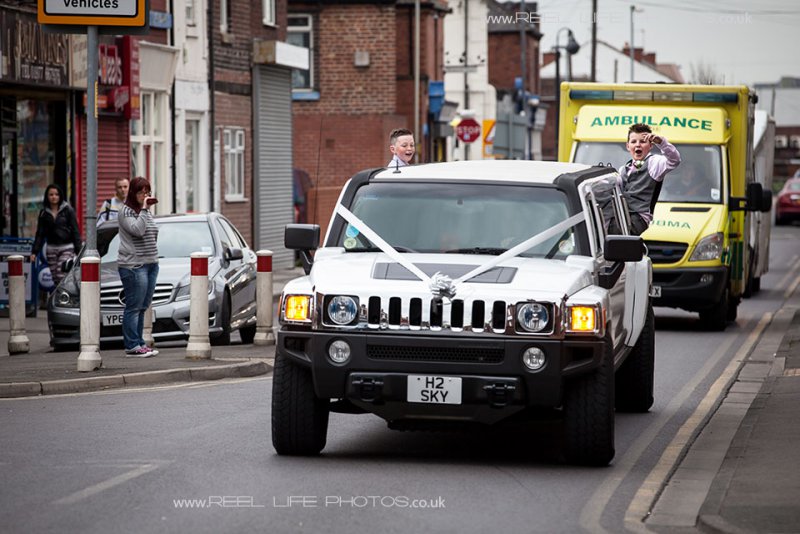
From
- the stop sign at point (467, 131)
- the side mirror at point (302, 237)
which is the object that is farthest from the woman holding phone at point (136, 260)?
the stop sign at point (467, 131)

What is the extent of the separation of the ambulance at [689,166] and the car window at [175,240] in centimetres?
480

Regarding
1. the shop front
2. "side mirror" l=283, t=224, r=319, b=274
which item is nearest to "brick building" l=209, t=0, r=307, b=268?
the shop front

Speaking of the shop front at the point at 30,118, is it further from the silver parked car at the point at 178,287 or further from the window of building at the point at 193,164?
the silver parked car at the point at 178,287

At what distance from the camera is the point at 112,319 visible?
697 inches

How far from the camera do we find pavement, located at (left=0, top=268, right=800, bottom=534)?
8219 mm

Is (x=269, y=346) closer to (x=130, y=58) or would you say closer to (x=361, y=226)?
(x=361, y=226)

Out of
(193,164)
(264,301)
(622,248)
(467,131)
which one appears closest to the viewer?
(622,248)

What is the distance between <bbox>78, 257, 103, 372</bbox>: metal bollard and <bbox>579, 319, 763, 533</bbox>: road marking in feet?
16.2

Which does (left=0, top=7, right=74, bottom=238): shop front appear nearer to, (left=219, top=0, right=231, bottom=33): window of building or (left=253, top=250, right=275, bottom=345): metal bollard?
(left=253, top=250, right=275, bottom=345): metal bollard

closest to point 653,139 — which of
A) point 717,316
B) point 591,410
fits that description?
point 591,410

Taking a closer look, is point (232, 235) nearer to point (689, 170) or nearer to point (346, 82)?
point (689, 170)

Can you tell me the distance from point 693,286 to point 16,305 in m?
8.07

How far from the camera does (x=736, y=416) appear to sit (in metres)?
12.5

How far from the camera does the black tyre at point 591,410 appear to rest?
953 centimetres
